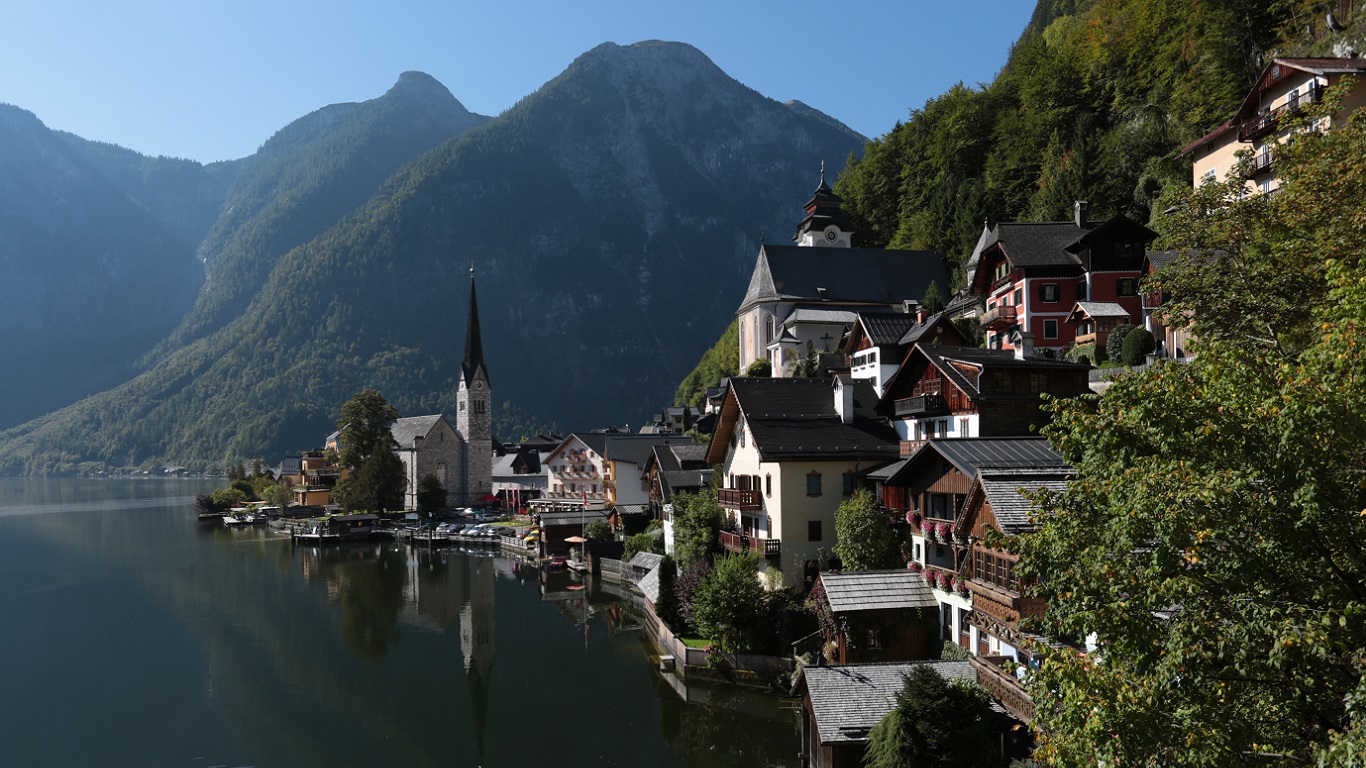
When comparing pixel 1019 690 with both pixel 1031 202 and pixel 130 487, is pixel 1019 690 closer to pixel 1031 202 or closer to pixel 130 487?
pixel 1031 202

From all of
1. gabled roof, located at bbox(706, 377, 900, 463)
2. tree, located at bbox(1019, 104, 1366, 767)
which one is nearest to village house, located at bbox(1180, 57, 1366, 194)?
gabled roof, located at bbox(706, 377, 900, 463)

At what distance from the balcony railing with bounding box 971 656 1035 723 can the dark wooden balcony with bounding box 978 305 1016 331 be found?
31.3 meters

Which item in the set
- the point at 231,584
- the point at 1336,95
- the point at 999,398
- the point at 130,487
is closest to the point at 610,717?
the point at 999,398

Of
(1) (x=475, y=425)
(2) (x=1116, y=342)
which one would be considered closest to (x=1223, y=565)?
(2) (x=1116, y=342)

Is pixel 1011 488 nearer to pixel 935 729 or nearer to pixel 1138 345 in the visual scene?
pixel 935 729

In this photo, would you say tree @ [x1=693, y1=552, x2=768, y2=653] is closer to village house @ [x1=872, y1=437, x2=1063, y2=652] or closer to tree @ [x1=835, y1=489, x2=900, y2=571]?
tree @ [x1=835, y1=489, x2=900, y2=571]

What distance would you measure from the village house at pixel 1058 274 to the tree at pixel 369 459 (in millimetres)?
66212

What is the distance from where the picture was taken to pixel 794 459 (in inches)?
1406

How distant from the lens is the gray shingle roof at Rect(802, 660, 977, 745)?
2156cm

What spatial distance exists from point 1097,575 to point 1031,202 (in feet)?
229

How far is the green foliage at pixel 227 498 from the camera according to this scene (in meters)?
113

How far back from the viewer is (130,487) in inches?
7569

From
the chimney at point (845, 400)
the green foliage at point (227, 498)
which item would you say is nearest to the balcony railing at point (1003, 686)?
the chimney at point (845, 400)

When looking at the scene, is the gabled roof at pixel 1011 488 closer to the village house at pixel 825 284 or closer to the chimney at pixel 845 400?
the chimney at pixel 845 400
